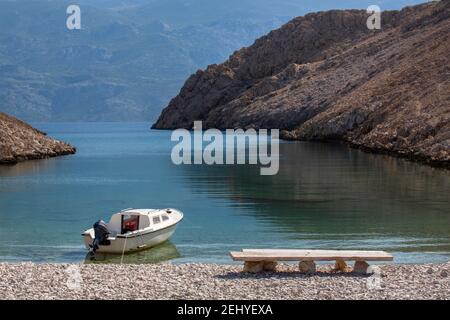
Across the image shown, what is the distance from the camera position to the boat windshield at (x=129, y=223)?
31.9m

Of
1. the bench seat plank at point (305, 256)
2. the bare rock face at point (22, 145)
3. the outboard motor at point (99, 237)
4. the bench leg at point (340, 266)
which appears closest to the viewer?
the bench seat plank at point (305, 256)

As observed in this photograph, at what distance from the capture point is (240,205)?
46344 millimetres

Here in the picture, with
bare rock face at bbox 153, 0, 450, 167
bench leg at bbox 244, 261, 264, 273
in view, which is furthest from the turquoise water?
bare rock face at bbox 153, 0, 450, 167

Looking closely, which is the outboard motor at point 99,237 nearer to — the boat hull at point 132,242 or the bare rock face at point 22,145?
the boat hull at point 132,242

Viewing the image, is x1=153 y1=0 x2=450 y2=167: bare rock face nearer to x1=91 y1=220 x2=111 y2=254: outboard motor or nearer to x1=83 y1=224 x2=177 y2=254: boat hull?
x1=83 y1=224 x2=177 y2=254: boat hull

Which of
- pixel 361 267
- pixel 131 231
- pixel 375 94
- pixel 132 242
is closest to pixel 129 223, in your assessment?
pixel 131 231

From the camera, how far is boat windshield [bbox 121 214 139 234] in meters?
Answer: 31.9

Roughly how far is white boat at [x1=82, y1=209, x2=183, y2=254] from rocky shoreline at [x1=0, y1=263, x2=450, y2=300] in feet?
20.7

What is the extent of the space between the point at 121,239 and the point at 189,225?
29.3ft

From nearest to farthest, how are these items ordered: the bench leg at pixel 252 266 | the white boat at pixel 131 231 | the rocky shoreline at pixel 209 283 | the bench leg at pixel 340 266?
the rocky shoreline at pixel 209 283 → the bench leg at pixel 252 266 → the bench leg at pixel 340 266 → the white boat at pixel 131 231

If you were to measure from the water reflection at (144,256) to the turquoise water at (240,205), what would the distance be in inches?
3.0

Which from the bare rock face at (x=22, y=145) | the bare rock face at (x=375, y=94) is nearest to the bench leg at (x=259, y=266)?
the bare rock face at (x=375, y=94)

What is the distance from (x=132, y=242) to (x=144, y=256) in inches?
38.4
